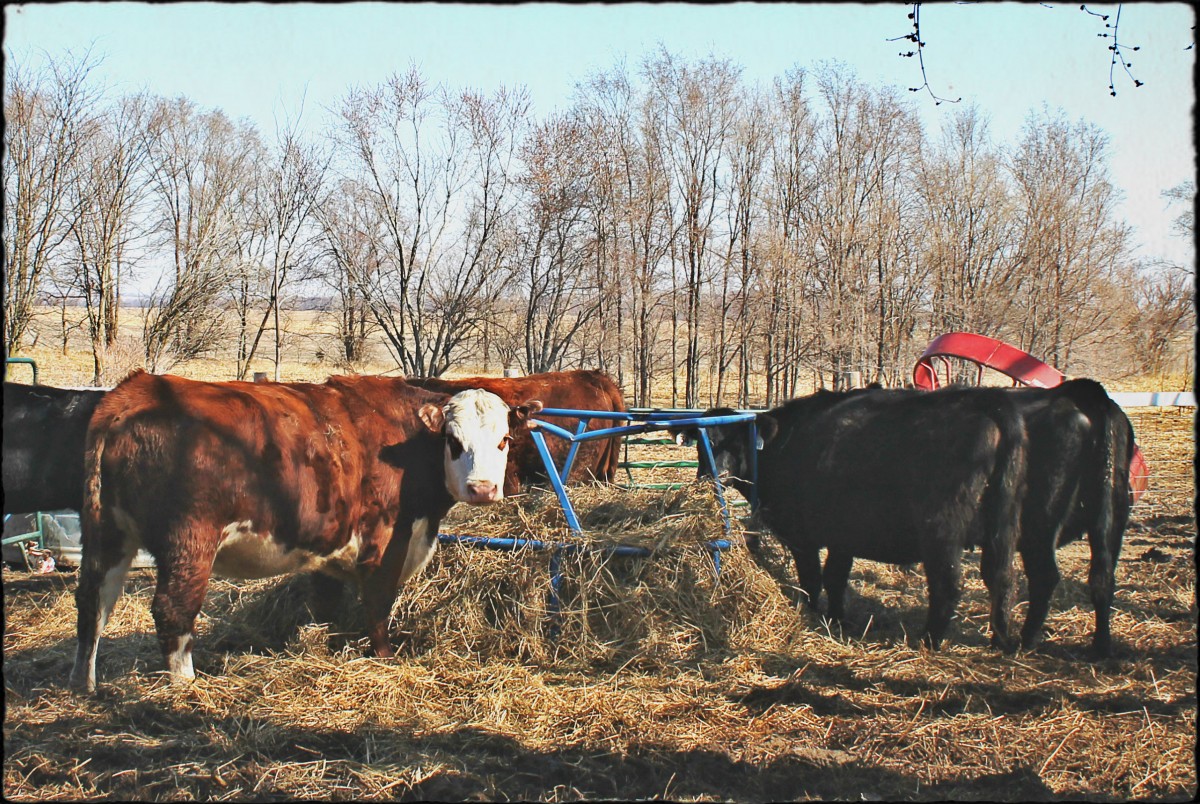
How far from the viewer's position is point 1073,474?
6020 mm

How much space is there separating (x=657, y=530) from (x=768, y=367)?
75.0 ft

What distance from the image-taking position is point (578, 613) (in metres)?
5.54

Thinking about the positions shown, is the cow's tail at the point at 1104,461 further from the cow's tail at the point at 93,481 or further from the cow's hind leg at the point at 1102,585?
the cow's tail at the point at 93,481

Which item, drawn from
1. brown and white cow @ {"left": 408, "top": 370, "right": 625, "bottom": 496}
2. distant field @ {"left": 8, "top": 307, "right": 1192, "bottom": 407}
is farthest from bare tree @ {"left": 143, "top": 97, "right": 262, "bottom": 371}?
brown and white cow @ {"left": 408, "top": 370, "right": 625, "bottom": 496}

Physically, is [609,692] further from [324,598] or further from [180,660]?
[180,660]

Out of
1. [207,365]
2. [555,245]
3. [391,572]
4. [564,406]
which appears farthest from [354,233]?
[391,572]

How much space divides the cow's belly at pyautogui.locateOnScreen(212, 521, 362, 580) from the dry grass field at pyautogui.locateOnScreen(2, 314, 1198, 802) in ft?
1.57

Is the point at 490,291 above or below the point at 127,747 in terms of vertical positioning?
above

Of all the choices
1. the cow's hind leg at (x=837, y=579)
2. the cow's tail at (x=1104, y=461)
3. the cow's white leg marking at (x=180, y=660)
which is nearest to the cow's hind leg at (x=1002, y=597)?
the cow's tail at (x=1104, y=461)

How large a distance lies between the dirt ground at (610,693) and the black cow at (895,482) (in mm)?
324

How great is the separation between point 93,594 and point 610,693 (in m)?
2.69

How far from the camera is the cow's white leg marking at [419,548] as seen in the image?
19.0ft

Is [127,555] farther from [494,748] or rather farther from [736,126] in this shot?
[736,126]

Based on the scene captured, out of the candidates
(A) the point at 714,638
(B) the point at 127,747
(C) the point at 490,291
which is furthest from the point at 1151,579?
(C) the point at 490,291
